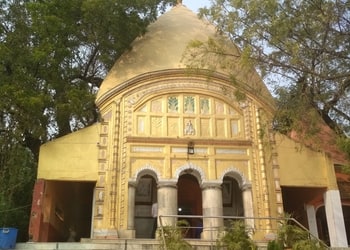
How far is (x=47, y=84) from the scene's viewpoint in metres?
14.1

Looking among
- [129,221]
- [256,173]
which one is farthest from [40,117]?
[256,173]

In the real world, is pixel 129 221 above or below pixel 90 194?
below

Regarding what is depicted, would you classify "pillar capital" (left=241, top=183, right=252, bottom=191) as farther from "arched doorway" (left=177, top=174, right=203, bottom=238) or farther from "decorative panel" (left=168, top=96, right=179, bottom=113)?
"decorative panel" (left=168, top=96, right=179, bottom=113)

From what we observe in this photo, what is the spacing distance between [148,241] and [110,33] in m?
7.36

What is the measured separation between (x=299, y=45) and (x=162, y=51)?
5.74 metres

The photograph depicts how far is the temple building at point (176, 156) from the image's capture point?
13.3 metres

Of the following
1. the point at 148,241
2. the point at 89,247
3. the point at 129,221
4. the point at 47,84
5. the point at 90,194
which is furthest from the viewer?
the point at 90,194

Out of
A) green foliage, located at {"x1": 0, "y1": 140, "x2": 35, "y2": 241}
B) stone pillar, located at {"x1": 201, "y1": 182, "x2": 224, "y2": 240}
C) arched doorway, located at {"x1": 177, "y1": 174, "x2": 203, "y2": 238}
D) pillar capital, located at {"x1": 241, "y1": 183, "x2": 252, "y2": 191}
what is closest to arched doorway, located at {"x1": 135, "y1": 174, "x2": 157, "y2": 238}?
arched doorway, located at {"x1": 177, "y1": 174, "x2": 203, "y2": 238}

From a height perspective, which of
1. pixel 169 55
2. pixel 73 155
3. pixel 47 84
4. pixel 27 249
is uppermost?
pixel 169 55

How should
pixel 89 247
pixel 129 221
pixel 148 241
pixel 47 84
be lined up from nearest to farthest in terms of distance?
pixel 89 247
pixel 148 241
pixel 129 221
pixel 47 84

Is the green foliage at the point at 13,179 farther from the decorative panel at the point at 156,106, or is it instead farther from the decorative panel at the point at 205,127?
the decorative panel at the point at 205,127

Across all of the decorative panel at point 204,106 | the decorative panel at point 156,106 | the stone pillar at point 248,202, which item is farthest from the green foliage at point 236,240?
the decorative panel at point 156,106

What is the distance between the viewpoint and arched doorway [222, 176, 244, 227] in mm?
16094

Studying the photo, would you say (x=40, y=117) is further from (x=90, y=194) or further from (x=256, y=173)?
(x=256, y=173)
